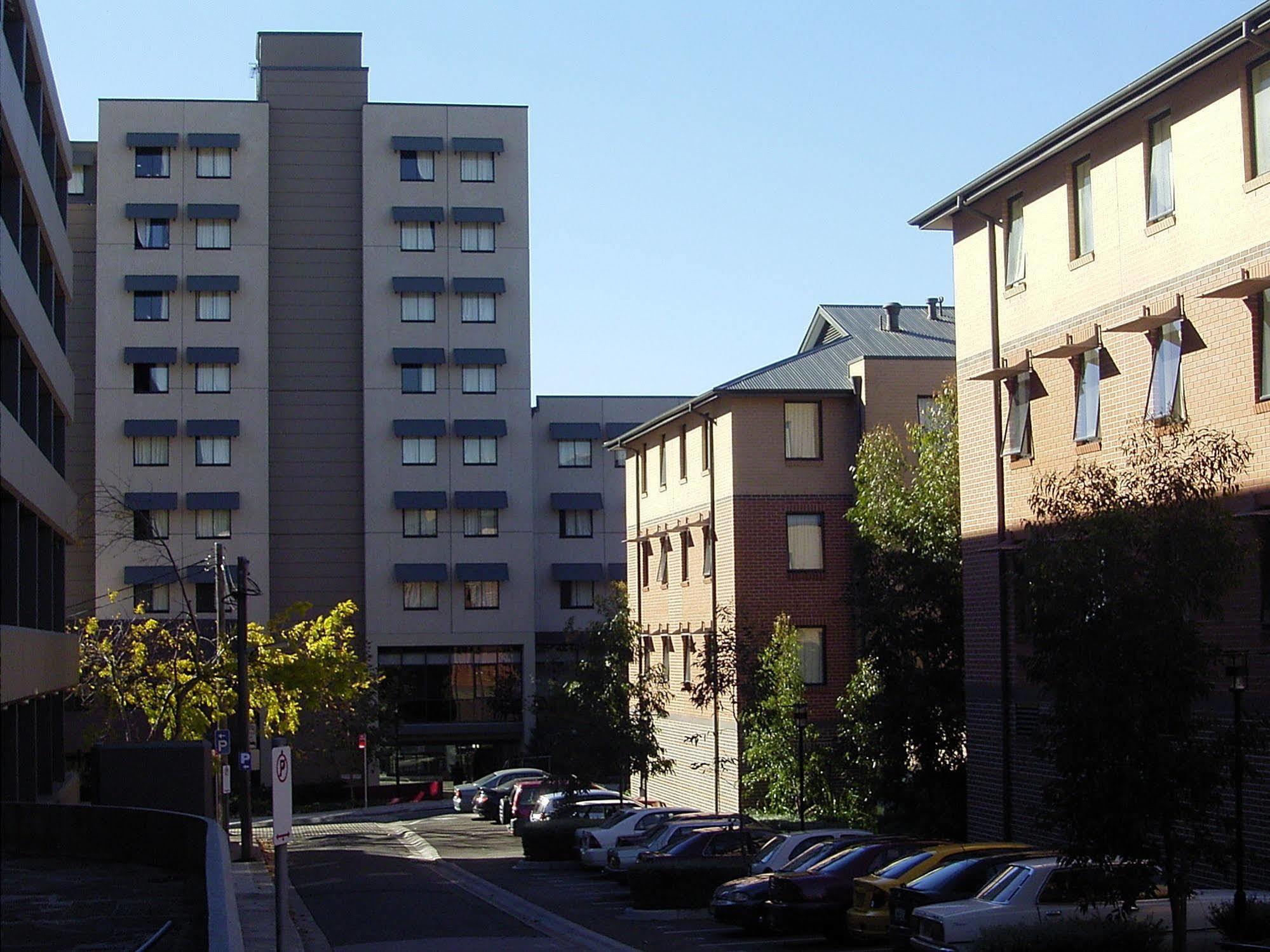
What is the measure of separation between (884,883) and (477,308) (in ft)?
176

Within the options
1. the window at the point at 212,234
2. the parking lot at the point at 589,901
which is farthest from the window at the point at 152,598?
the parking lot at the point at 589,901

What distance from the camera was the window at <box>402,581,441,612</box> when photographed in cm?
7238

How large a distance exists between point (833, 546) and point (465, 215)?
33.4m

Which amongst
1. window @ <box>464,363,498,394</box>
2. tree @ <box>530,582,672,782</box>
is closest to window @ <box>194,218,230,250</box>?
window @ <box>464,363,498,394</box>

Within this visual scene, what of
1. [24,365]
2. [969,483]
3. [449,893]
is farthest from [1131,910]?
[24,365]

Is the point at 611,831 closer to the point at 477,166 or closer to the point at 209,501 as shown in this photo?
the point at 209,501

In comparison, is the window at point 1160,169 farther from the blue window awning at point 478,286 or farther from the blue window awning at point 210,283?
the blue window awning at point 210,283

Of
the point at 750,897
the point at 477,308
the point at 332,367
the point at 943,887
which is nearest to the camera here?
the point at 943,887

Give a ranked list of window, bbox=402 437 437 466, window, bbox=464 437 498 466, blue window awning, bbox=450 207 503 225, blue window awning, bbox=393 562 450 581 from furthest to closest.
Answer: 1. window, bbox=464 437 498 466
2. blue window awning, bbox=450 207 503 225
3. window, bbox=402 437 437 466
4. blue window awning, bbox=393 562 450 581

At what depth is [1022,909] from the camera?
64.1 feet

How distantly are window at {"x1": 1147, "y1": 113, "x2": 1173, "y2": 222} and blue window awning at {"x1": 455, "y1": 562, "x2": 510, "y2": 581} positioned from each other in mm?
50062

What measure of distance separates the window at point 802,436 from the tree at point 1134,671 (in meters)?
25.8

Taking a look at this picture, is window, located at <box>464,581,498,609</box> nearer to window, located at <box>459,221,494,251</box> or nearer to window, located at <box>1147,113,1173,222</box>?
window, located at <box>459,221,494,251</box>

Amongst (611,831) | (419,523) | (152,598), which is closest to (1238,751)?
(611,831)
